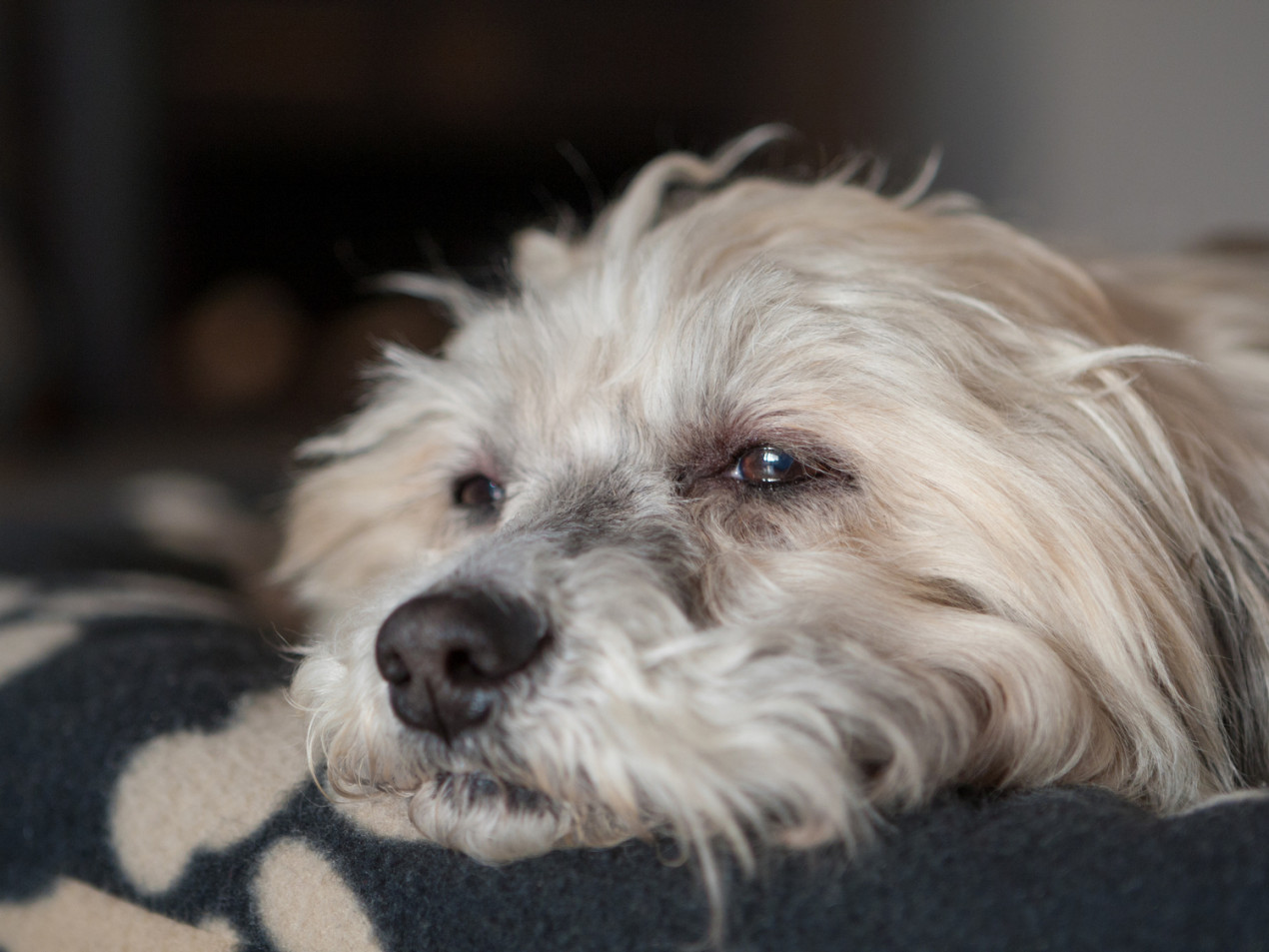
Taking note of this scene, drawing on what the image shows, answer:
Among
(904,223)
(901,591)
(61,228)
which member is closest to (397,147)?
(61,228)

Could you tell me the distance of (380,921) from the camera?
0.80 metres

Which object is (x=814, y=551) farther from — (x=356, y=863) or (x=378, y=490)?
(x=378, y=490)

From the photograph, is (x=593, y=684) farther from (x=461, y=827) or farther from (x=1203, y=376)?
(x=1203, y=376)

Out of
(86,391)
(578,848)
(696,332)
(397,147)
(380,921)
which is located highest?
(696,332)

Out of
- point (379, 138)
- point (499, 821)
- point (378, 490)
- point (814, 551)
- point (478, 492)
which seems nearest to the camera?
point (499, 821)

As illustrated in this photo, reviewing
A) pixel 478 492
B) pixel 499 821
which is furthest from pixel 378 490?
pixel 499 821

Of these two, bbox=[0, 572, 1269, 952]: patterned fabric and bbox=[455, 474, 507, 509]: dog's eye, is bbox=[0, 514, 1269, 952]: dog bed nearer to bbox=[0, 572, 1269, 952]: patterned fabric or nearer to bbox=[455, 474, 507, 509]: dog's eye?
bbox=[0, 572, 1269, 952]: patterned fabric

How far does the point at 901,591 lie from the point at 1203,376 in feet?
1.46

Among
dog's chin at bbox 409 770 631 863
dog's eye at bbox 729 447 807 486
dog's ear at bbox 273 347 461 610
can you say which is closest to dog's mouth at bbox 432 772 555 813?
dog's chin at bbox 409 770 631 863

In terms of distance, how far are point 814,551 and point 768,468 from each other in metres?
0.12

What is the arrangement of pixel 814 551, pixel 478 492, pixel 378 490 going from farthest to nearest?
pixel 378 490, pixel 478 492, pixel 814 551

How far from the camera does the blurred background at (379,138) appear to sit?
4512 mm

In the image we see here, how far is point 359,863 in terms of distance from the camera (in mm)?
833

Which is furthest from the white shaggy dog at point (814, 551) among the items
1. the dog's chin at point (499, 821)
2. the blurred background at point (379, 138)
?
the blurred background at point (379, 138)
